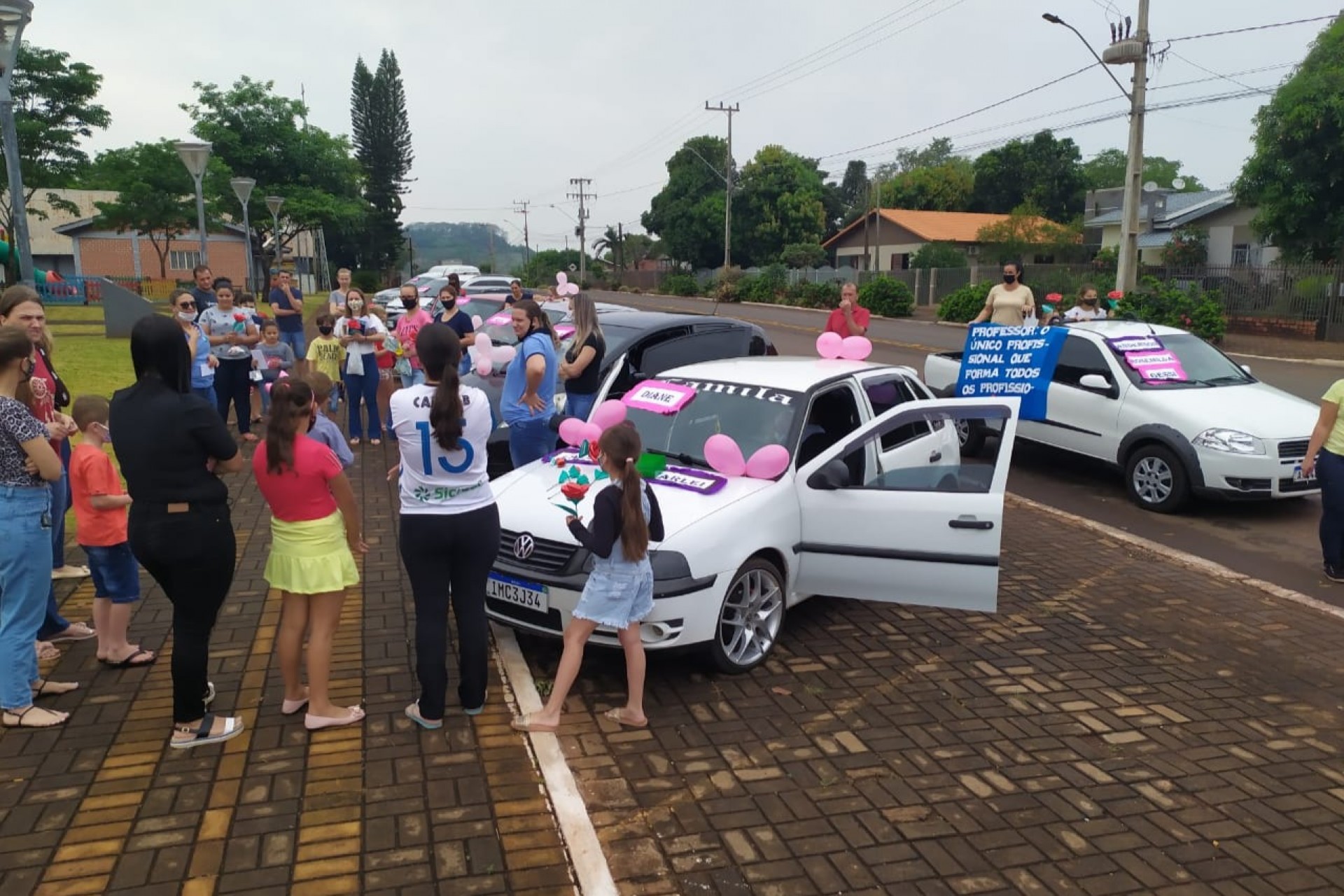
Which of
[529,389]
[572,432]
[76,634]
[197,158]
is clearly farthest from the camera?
[197,158]

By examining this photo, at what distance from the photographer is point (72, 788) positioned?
386cm

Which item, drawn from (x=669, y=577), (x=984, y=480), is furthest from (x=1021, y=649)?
(x=669, y=577)

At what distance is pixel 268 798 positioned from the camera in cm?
379

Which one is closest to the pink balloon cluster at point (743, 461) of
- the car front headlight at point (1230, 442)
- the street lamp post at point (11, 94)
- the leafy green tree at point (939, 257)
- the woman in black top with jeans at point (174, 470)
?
the woman in black top with jeans at point (174, 470)

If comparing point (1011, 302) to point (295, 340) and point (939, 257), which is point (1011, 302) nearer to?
point (295, 340)

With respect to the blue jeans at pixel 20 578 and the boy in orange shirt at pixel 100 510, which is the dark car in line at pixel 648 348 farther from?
the blue jeans at pixel 20 578

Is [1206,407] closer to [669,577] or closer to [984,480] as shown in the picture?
[984,480]

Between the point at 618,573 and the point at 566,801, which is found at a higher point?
the point at 618,573

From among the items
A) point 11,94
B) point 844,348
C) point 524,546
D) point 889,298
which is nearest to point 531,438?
point 524,546

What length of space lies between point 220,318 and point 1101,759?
895 cm

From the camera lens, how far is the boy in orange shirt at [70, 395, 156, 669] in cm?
460

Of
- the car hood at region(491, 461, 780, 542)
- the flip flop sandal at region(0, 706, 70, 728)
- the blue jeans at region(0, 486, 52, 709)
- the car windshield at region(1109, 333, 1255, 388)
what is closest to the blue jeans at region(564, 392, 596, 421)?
the car hood at region(491, 461, 780, 542)

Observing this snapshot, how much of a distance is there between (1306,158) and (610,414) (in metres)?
24.9

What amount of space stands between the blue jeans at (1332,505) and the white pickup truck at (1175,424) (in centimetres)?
113
